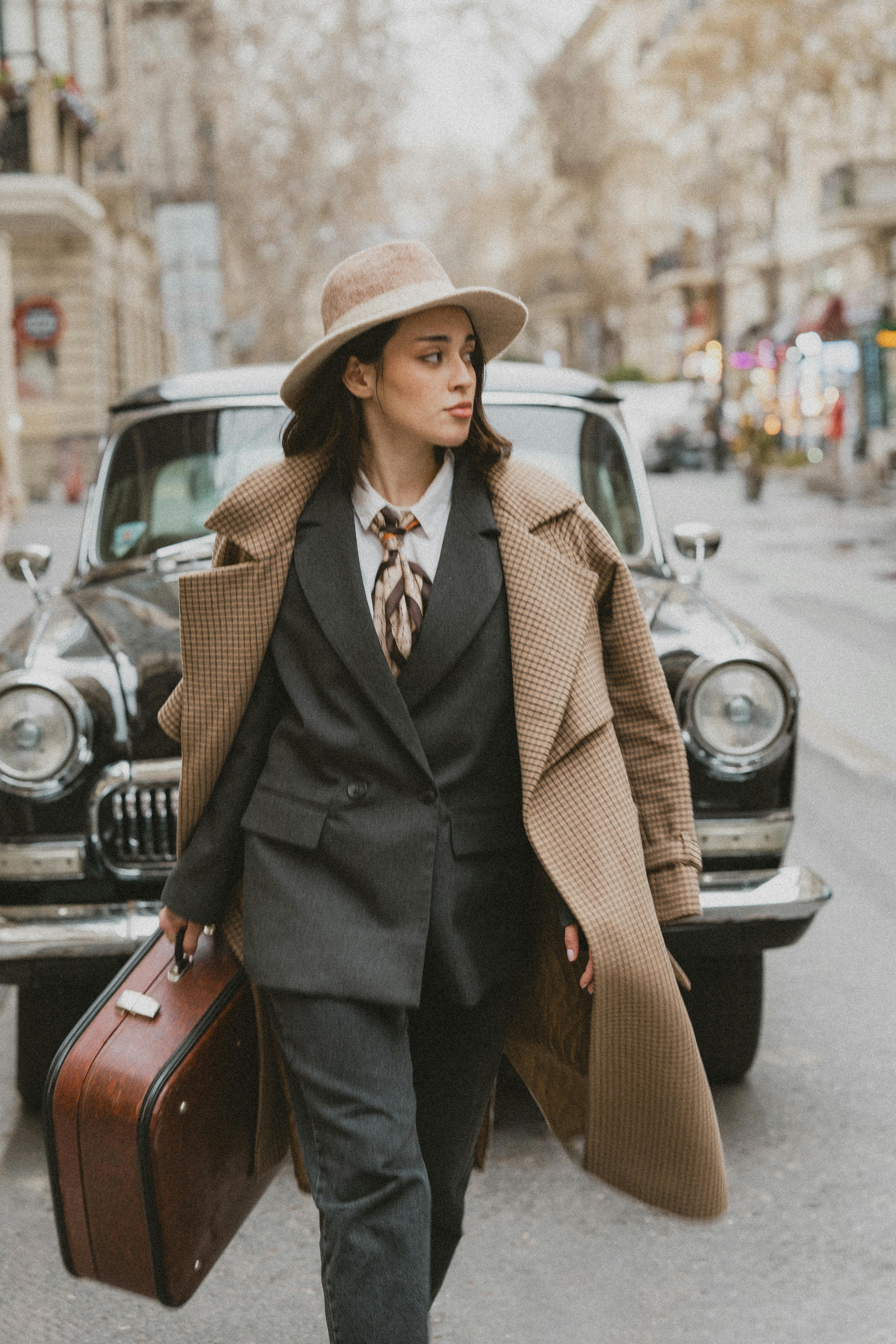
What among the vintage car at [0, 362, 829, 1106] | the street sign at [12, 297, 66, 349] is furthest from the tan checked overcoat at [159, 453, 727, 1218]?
the street sign at [12, 297, 66, 349]

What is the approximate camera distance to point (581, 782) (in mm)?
2266

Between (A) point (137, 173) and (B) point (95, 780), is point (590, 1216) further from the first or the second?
(A) point (137, 173)

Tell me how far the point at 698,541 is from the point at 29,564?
198cm

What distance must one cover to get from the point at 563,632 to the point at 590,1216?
63.6 inches

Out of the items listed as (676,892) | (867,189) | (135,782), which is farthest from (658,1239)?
(867,189)

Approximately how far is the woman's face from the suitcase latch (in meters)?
0.93

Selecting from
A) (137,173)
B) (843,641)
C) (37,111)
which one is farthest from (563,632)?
(137,173)

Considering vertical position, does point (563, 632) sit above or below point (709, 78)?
below

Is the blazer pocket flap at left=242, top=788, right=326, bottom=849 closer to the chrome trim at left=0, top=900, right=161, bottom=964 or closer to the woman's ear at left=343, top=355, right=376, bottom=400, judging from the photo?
the woman's ear at left=343, top=355, right=376, bottom=400

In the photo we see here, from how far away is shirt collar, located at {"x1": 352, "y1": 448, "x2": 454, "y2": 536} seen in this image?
2301 millimetres

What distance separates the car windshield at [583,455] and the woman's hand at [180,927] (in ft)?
8.11

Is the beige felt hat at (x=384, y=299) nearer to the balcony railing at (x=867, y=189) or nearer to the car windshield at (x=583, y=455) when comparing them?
the car windshield at (x=583, y=455)

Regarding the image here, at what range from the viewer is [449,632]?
2.19m

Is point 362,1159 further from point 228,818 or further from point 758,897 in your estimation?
point 758,897
